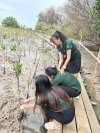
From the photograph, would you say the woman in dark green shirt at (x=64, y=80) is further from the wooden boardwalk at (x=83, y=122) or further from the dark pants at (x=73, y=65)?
the dark pants at (x=73, y=65)

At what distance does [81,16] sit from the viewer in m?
17.5

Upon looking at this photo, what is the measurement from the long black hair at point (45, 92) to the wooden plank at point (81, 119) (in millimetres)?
602

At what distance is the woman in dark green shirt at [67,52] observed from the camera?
19.4 feet

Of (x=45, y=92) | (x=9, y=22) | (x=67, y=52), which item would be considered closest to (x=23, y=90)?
(x=67, y=52)

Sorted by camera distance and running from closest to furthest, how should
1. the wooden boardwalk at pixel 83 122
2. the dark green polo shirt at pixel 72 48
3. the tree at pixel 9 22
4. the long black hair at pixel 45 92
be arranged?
1. the long black hair at pixel 45 92
2. the wooden boardwalk at pixel 83 122
3. the dark green polo shirt at pixel 72 48
4. the tree at pixel 9 22

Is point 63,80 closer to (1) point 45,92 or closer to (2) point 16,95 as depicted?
(1) point 45,92

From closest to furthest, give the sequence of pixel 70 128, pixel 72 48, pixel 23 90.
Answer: pixel 70 128, pixel 72 48, pixel 23 90

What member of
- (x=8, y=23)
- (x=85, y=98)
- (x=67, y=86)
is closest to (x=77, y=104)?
(x=85, y=98)

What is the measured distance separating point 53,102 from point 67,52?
187 centimetres

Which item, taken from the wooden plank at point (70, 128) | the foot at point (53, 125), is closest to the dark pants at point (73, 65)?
the wooden plank at point (70, 128)

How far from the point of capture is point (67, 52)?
620 cm

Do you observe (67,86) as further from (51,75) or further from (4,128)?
(4,128)

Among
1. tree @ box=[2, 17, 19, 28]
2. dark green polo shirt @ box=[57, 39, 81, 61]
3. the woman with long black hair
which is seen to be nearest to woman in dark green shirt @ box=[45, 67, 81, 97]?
the woman with long black hair

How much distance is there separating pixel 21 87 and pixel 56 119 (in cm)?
254
